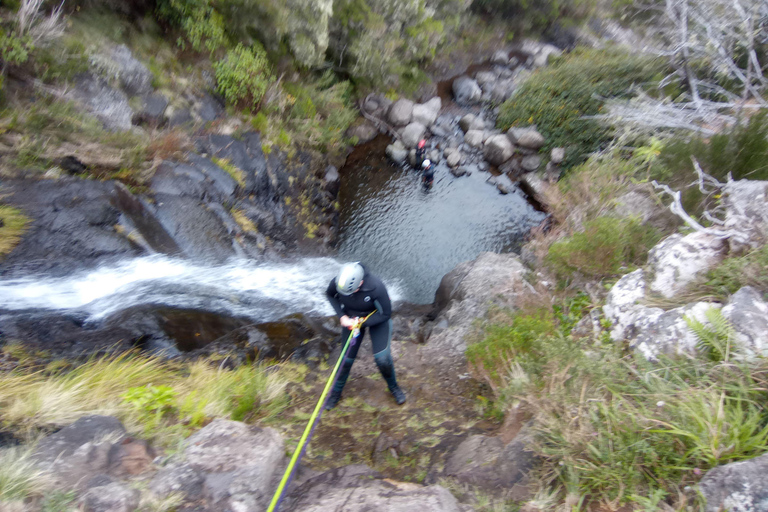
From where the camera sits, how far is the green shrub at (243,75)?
9.06 m

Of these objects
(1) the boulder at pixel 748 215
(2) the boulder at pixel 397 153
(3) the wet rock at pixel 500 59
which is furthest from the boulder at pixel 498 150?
(1) the boulder at pixel 748 215

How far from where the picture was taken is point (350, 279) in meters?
3.86

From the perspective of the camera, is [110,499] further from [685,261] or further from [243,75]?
[243,75]

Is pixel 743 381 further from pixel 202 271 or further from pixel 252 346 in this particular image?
pixel 202 271

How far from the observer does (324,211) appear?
999 centimetres

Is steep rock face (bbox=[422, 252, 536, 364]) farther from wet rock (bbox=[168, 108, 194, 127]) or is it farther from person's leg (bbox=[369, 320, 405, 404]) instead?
wet rock (bbox=[168, 108, 194, 127])

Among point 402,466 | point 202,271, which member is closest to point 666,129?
point 402,466

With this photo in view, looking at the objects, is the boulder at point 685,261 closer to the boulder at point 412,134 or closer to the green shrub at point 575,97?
the green shrub at point 575,97

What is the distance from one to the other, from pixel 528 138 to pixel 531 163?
0.79 m

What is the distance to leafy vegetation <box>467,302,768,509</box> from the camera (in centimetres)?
260

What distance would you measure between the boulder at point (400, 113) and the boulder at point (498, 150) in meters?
2.61

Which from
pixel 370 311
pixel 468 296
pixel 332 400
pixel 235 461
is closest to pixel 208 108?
pixel 468 296

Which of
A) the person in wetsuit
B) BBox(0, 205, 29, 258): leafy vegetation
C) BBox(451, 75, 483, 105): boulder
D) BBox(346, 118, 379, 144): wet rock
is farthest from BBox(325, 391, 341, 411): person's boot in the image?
BBox(451, 75, 483, 105): boulder

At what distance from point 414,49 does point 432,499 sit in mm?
11577
